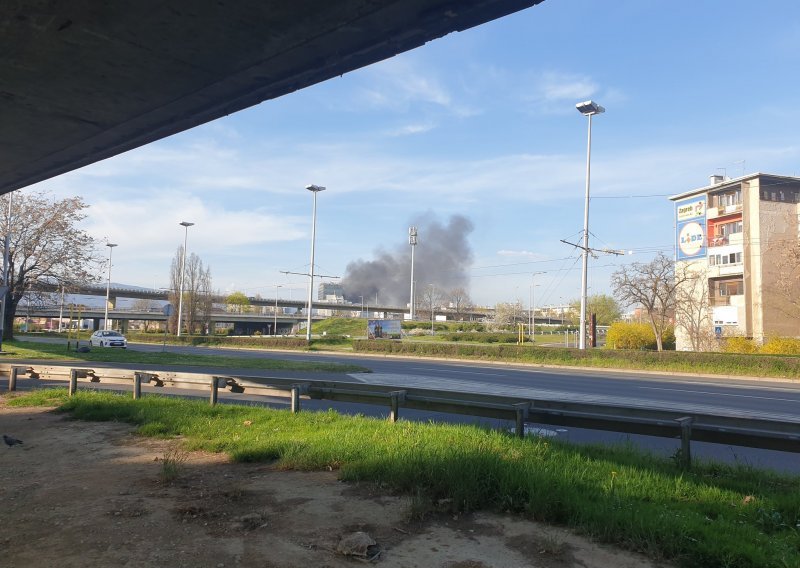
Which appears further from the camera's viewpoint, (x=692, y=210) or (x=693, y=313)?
(x=692, y=210)

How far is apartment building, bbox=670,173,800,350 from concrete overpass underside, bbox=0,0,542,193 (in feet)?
157

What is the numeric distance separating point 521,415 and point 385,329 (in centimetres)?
4931

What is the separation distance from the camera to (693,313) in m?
49.7

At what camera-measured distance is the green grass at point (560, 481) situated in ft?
13.8

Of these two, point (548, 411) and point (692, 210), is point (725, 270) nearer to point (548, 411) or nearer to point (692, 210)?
point (692, 210)

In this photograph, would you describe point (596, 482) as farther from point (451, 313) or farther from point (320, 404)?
point (451, 313)

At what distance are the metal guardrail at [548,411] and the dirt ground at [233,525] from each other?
253 cm

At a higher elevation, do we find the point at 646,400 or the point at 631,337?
the point at 631,337

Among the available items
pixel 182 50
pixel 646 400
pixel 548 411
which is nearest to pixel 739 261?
pixel 646 400

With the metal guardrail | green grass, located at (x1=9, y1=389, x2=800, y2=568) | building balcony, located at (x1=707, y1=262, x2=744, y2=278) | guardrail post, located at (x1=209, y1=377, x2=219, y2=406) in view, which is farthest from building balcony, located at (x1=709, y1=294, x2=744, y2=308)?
guardrail post, located at (x1=209, y1=377, x2=219, y2=406)

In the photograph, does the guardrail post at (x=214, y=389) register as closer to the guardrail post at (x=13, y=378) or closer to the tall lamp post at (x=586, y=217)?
the guardrail post at (x=13, y=378)

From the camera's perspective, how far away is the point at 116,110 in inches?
281

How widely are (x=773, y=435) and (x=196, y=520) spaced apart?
5.64 m

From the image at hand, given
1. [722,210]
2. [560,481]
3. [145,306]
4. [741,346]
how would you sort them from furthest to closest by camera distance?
[145,306]
[722,210]
[741,346]
[560,481]
